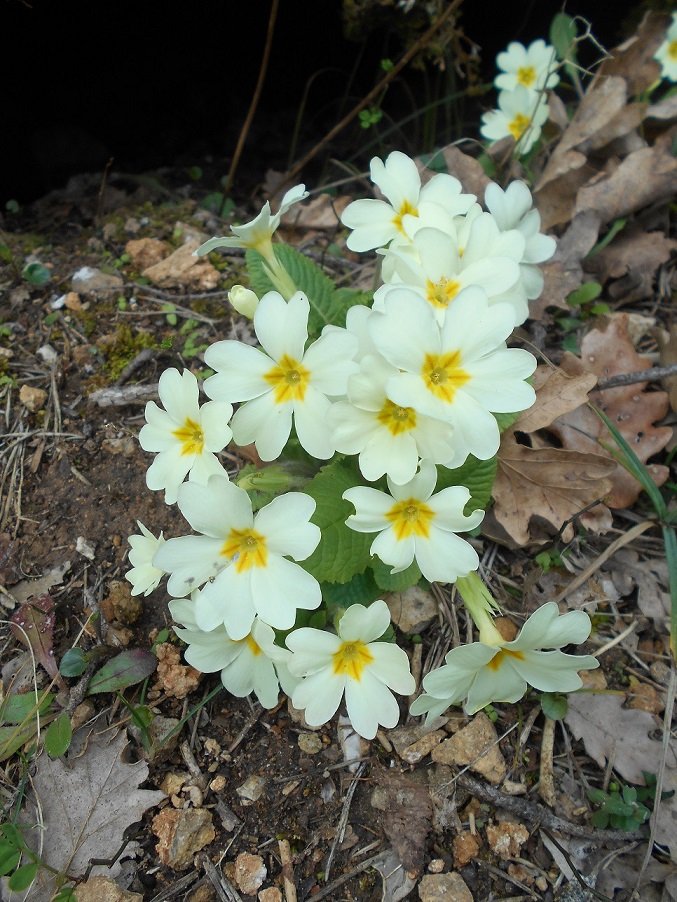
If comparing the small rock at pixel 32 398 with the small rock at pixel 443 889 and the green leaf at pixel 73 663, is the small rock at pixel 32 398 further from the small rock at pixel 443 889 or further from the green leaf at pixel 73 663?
the small rock at pixel 443 889

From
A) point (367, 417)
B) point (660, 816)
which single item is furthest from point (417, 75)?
point (660, 816)

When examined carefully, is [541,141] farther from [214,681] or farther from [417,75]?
[214,681]

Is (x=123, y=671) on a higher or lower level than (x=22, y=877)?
higher

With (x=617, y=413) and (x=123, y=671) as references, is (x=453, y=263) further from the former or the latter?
(x=123, y=671)

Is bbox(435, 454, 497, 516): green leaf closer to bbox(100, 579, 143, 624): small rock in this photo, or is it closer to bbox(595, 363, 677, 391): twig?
bbox(595, 363, 677, 391): twig

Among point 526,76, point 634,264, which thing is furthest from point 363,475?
point 526,76

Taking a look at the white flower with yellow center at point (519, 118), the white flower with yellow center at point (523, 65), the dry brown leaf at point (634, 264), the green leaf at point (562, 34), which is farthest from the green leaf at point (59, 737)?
the green leaf at point (562, 34)
